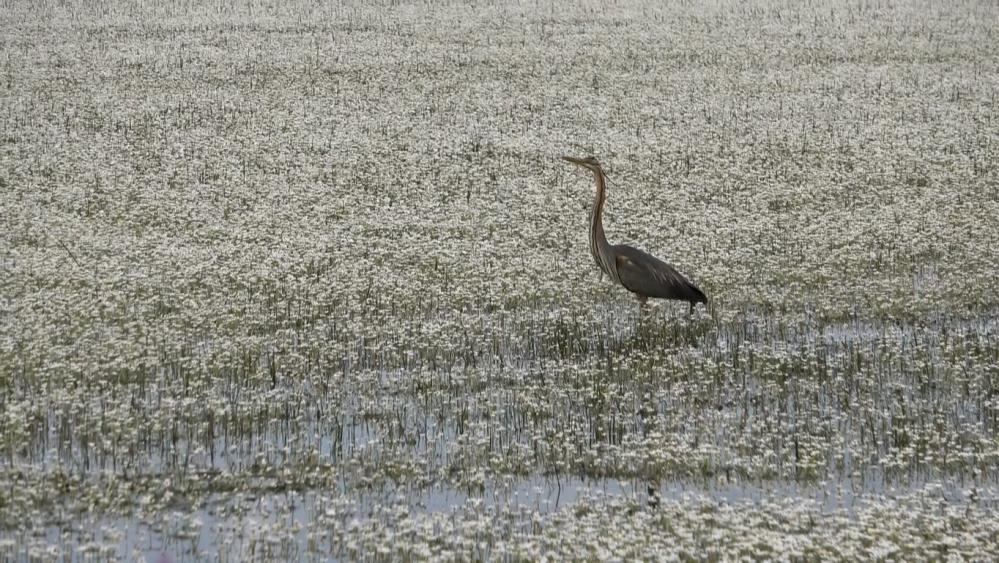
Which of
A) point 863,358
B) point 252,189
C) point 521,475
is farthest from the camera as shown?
point 252,189

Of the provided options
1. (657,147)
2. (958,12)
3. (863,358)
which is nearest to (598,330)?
(863,358)

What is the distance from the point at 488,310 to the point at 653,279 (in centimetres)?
210

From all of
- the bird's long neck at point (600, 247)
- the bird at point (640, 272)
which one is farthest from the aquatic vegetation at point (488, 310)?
the bird's long neck at point (600, 247)

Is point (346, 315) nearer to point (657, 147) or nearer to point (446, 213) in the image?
point (446, 213)

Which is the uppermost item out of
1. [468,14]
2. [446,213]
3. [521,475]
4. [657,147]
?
[468,14]

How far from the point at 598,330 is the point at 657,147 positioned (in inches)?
435

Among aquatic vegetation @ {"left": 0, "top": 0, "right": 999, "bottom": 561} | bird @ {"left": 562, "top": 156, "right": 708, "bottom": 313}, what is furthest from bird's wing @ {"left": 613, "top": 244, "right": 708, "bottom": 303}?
aquatic vegetation @ {"left": 0, "top": 0, "right": 999, "bottom": 561}

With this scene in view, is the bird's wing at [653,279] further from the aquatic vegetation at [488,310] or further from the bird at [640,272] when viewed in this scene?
the aquatic vegetation at [488,310]

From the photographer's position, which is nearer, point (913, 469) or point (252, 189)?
point (913, 469)

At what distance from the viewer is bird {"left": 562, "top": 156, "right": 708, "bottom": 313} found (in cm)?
1283

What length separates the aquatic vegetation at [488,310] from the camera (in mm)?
8148

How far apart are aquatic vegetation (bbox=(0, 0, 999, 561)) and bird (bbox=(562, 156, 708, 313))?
1.47ft

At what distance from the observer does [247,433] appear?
31.4ft

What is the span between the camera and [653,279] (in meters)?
12.8
